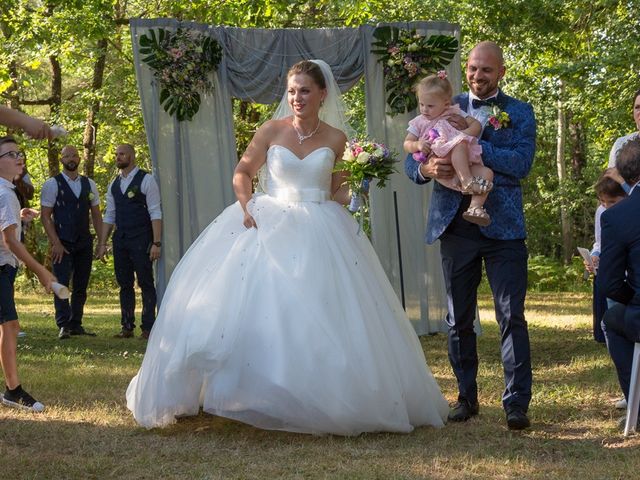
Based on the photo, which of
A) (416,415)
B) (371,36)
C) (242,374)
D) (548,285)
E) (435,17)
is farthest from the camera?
(548,285)

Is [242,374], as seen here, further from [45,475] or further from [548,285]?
[548,285]

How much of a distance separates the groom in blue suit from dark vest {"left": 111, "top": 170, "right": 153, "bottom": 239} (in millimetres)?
5422

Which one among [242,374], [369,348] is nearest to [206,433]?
[242,374]

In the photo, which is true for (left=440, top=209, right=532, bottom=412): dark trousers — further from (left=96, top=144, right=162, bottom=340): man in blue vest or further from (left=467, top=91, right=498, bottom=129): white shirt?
(left=96, top=144, right=162, bottom=340): man in blue vest

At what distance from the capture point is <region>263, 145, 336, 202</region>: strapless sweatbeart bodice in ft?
20.4

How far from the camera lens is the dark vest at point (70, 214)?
11.2 m

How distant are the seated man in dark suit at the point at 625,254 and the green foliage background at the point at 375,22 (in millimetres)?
7829

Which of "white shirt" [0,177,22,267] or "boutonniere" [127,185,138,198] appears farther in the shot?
"boutonniere" [127,185,138,198]

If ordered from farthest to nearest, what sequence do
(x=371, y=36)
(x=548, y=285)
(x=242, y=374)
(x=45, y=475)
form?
(x=548, y=285)
(x=371, y=36)
(x=242, y=374)
(x=45, y=475)

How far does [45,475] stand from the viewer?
4.75 m

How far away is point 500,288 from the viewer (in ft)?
19.0

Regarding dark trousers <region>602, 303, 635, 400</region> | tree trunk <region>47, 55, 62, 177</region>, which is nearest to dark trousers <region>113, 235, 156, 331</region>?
dark trousers <region>602, 303, 635, 400</region>

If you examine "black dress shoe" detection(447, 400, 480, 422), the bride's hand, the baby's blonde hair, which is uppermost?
the baby's blonde hair

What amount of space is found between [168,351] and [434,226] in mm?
1686
